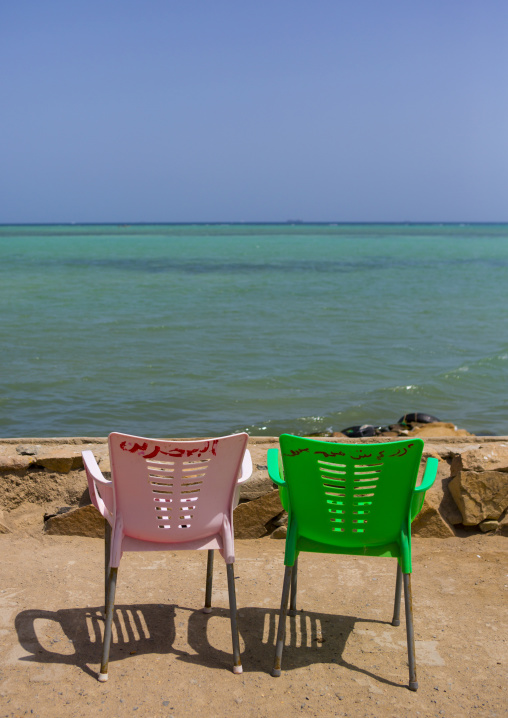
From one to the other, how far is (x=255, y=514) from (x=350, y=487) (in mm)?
1566

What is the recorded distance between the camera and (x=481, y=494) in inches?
171

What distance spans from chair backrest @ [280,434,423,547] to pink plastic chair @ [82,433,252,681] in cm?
24

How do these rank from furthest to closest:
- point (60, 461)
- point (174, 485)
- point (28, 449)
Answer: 1. point (28, 449)
2. point (60, 461)
3. point (174, 485)

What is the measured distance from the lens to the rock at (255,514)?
4.37 m

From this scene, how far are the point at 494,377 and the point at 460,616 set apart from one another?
28.3ft

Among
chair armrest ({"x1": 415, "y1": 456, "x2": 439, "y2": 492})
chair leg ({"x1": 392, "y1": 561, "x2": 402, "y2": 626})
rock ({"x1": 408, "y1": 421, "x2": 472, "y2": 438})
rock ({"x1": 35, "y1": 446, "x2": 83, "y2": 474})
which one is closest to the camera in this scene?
chair armrest ({"x1": 415, "y1": 456, "x2": 439, "y2": 492})

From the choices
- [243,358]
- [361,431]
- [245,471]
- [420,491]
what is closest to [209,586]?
[245,471]

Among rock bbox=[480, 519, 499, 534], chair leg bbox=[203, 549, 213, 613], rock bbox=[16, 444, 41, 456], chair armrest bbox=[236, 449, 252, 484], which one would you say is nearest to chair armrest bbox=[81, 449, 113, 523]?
chair armrest bbox=[236, 449, 252, 484]

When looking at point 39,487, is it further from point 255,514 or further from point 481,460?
point 481,460

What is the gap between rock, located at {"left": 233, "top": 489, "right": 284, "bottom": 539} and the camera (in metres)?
4.37

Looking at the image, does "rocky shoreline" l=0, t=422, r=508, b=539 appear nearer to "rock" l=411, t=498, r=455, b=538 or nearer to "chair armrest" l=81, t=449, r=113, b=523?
"rock" l=411, t=498, r=455, b=538

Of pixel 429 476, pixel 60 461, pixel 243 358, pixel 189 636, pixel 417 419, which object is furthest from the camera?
pixel 243 358

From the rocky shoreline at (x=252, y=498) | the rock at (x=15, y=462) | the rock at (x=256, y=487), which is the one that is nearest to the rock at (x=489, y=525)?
the rocky shoreline at (x=252, y=498)

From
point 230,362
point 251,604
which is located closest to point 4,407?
point 230,362
